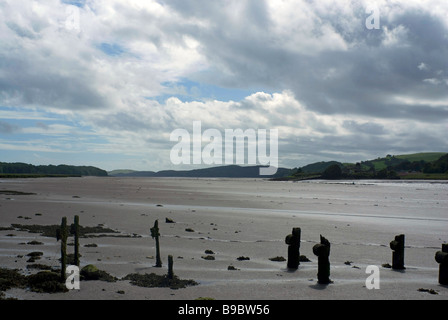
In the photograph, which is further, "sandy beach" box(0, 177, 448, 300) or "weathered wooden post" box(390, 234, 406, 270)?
"weathered wooden post" box(390, 234, 406, 270)

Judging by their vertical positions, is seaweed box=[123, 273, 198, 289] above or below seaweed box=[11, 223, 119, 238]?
below

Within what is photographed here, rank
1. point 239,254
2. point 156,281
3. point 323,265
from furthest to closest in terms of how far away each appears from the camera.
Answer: point 239,254 < point 323,265 < point 156,281

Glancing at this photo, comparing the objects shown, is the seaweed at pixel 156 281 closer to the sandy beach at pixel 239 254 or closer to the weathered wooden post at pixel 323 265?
the sandy beach at pixel 239 254

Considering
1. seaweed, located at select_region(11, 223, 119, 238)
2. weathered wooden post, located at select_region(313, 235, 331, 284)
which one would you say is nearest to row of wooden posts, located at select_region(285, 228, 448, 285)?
weathered wooden post, located at select_region(313, 235, 331, 284)

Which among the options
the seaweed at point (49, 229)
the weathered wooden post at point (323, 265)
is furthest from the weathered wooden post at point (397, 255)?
the seaweed at point (49, 229)

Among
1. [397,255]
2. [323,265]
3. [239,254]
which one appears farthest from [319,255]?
[239,254]

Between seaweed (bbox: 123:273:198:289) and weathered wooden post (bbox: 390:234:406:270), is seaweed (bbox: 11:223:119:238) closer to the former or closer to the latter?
seaweed (bbox: 123:273:198:289)

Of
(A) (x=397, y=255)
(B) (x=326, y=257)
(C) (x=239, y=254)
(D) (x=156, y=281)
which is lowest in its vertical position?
(C) (x=239, y=254)

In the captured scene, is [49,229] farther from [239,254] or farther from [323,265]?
[323,265]

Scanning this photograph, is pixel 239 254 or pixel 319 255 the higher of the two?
pixel 319 255

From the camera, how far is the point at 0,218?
25.5 meters

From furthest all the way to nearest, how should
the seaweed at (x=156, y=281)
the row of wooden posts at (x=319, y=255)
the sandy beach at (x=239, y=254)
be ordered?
the row of wooden posts at (x=319, y=255) < the seaweed at (x=156, y=281) < the sandy beach at (x=239, y=254)

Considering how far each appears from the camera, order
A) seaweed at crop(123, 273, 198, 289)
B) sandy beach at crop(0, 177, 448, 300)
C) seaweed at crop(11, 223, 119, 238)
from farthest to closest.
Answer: seaweed at crop(11, 223, 119, 238), seaweed at crop(123, 273, 198, 289), sandy beach at crop(0, 177, 448, 300)
